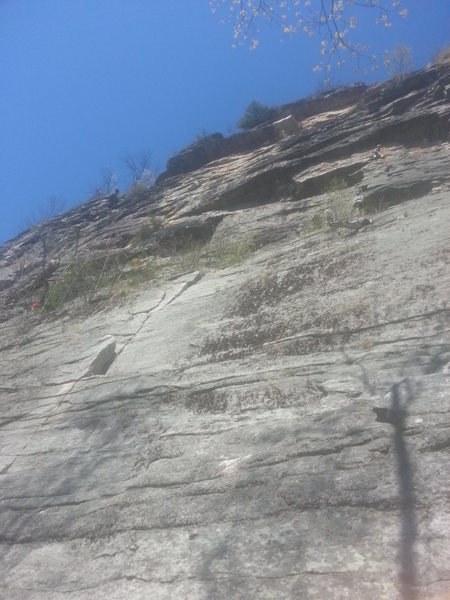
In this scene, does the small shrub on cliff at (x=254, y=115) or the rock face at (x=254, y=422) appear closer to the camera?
the rock face at (x=254, y=422)

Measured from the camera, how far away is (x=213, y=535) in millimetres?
2912

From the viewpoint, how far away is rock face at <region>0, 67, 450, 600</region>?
260 cm

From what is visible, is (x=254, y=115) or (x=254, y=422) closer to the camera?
(x=254, y=422)

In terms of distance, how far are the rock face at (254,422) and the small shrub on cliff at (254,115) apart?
56.5 feet

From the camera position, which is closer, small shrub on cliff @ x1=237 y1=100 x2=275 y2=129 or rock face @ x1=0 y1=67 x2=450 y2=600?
rock face @ x1=0 y1=67 x2=450 y2=600

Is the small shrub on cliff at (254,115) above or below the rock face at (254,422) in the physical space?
above

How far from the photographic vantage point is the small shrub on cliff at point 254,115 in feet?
80.3

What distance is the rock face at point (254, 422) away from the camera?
102 inches

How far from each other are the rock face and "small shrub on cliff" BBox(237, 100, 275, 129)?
1721 cm

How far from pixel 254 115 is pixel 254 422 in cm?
2407

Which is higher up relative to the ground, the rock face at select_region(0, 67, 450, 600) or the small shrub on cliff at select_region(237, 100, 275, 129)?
the small shrub on cliff at select_region(237, 100, 275, 129)

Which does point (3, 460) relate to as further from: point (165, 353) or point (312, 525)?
point (312, 525)

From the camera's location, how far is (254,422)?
3.73 metres

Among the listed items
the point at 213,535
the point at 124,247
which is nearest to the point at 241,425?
the point at 213,535
